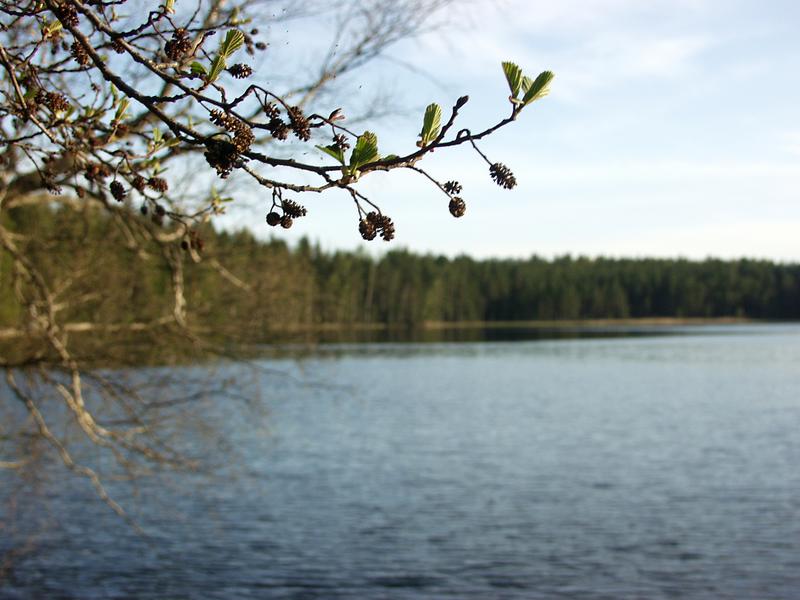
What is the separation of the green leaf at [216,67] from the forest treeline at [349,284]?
10.7 feet

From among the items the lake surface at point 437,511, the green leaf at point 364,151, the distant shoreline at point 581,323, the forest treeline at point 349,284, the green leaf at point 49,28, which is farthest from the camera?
the distant shoreline at point 581,323

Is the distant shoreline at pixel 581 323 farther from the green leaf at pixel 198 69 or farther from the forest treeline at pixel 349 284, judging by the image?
the green leaf at pixel 198 69

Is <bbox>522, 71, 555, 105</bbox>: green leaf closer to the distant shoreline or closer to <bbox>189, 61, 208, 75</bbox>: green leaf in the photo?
<bbox>189, 61, 208, 75</bbox>: green leaf

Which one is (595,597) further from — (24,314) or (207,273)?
(24,314)

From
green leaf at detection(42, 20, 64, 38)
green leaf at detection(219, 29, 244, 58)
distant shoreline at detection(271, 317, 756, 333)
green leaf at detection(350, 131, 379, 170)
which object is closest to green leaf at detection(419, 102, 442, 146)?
green leaf at detection(350, 131, 379, 170)

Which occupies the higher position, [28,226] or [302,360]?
[28,226]

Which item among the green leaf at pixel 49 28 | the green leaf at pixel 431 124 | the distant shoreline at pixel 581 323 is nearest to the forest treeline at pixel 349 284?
the distant shoreline at pixel 581 323

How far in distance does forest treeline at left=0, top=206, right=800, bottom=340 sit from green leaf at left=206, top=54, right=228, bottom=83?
326 centimetres

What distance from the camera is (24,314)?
7855 mm

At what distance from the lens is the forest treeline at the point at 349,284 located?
777cm

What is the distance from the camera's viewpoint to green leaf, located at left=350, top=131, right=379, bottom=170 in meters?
1.90

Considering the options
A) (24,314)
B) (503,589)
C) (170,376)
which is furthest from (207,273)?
(503,589)

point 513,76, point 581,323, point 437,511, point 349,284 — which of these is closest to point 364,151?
point 513,76

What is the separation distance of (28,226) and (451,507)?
Answer: 8433 mm
